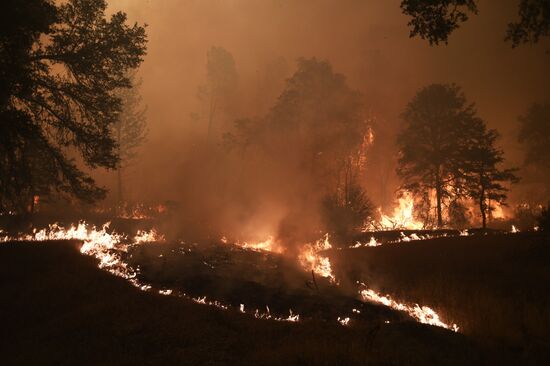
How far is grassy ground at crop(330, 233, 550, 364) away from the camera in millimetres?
10383

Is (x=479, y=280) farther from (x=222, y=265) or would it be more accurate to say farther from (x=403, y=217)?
(x=403, y=217)

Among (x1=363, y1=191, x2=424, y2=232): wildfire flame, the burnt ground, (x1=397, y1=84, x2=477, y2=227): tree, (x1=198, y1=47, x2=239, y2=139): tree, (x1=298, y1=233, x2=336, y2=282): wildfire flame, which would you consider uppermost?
(x1=198, y1=47, x2=239, y2=139): tree

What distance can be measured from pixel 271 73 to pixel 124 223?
1521 inches

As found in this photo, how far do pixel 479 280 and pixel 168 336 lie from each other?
11858 millimetres

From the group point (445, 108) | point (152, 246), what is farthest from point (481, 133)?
point (152, 246)

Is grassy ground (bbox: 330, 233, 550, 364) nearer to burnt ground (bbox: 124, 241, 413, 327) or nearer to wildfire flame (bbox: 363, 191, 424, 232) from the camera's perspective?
burnt ground (bbox: 124, 241, 413, 327)

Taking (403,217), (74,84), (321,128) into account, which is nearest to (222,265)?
(74,84)

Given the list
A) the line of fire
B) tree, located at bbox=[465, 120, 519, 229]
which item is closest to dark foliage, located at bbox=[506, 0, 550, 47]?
the line of fire

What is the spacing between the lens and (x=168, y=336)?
29.2 feet

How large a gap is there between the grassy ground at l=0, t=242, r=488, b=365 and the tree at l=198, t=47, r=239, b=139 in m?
49.1

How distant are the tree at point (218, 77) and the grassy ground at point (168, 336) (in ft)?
A: 161

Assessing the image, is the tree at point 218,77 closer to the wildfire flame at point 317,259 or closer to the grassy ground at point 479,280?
the wildfire flame at point 317,259

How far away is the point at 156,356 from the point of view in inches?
311

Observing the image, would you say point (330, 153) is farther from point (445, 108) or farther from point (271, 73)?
point (271, 73)
